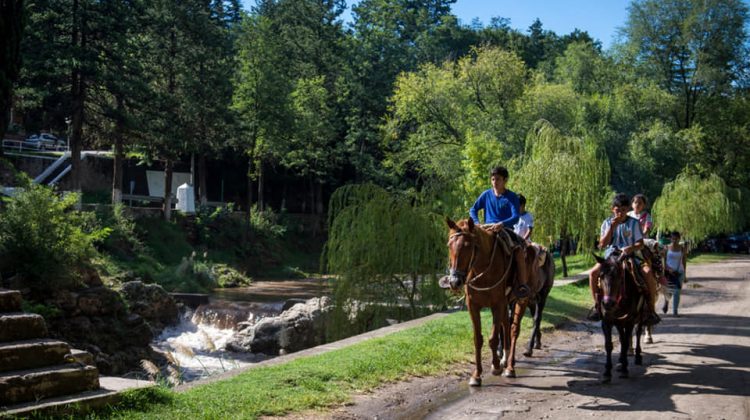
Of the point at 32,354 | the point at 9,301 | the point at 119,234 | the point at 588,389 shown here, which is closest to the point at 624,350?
the point at 588,389

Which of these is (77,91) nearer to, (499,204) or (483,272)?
(499,204)

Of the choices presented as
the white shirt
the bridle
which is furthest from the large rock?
the bridle

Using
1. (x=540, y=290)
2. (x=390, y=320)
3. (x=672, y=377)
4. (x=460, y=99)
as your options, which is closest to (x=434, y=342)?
(x=540, y=290)

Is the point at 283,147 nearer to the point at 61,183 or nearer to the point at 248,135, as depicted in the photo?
the point at 248,135

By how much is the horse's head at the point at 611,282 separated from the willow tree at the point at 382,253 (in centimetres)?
802

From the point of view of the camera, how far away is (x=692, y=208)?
129ft

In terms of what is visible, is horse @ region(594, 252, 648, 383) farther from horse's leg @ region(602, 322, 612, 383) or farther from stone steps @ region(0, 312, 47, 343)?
stone steps @ region(0, 312, 47, 343)

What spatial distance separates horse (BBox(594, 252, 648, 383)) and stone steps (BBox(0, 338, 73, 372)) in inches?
258

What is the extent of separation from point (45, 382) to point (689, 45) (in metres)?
56.5

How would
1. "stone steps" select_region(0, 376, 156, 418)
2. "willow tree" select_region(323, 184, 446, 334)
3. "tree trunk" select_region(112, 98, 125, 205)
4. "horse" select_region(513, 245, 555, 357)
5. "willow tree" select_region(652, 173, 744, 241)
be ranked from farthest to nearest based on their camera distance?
"willow tree" select_region(652, 173, 744, 241) → "tree trunk" select_region(112, 98, 125, 205) → "willow tree" select_region(323, 184, 446, 334) → "horse" select_region(513, 245, 555, 357) → "stone steps" select_region(0, 376, 156, 418)

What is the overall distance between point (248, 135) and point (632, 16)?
31.8 m

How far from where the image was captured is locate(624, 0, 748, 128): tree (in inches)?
2096

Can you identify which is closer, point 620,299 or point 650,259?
point 620,299

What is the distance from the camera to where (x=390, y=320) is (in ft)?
56.7
